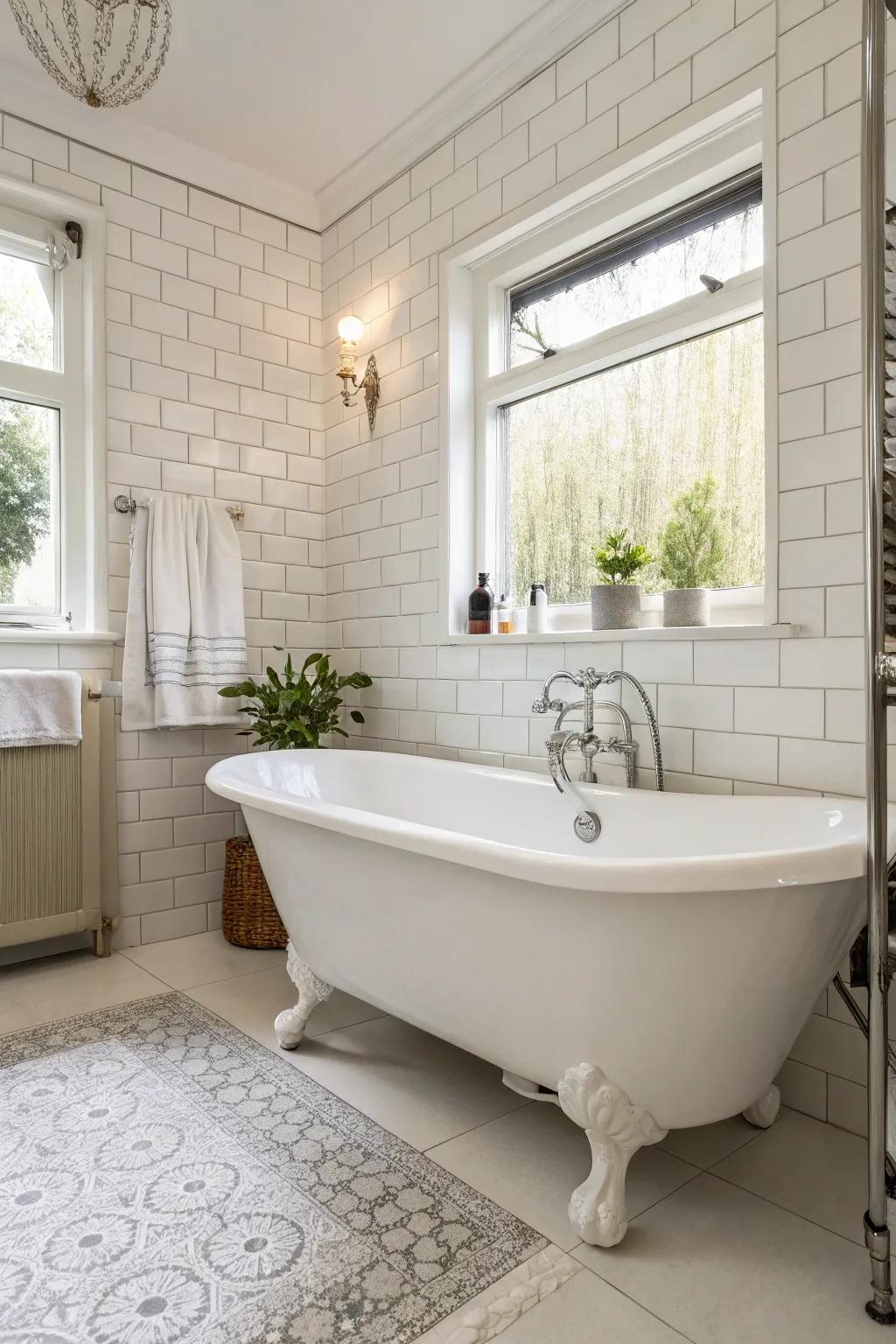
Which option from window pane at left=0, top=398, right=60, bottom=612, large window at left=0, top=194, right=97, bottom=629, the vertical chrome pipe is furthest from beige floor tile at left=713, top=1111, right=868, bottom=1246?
window pane at left=0, top=398, right=60, bottom=612

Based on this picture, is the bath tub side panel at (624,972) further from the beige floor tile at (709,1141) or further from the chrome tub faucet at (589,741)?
the chrome tub faucet at (589,741)

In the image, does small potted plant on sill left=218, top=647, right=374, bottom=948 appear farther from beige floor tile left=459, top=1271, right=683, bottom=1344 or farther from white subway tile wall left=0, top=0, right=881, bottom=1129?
beige floor tile left=459, top=1271, right=683, bottom=1344

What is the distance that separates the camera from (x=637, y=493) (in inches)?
98.7

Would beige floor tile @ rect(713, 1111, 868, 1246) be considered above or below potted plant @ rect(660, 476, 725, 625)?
below

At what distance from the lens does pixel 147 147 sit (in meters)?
3.03

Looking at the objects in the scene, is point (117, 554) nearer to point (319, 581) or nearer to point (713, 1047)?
point (319, 581)

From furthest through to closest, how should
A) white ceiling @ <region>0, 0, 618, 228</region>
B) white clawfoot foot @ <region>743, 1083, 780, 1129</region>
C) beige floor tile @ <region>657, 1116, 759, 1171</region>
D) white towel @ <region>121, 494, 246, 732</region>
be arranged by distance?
white towel @ <region>121, 494, 246, 732</region>
white ceiling @ <region>0, 0, 618, 228</region>
white clawfoot foot @ <region>743, 1083, 780, 1129</region>
beige floor tile @ <region>657, 1116, 759, 1171</region>

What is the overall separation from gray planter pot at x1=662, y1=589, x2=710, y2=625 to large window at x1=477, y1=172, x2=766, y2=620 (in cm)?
12

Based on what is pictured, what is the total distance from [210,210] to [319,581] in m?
1.46

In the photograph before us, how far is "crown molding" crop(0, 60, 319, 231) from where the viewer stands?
274 cm

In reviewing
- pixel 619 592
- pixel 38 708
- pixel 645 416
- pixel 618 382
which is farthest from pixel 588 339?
pixel 38 708

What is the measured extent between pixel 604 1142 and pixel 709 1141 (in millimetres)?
452

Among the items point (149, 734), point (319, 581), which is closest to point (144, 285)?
point (319, 581)

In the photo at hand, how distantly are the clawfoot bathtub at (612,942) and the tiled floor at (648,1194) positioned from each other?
0.09 metres
